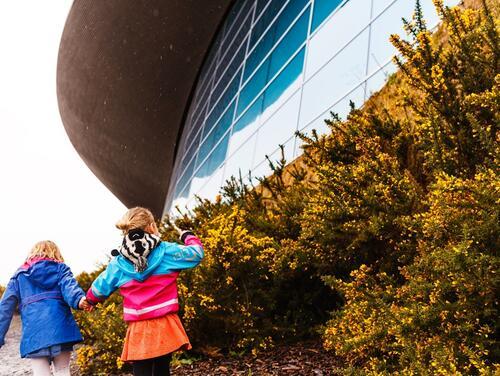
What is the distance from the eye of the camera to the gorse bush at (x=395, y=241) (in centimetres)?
242

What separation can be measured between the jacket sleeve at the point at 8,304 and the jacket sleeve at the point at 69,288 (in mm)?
413

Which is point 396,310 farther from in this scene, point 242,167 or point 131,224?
point 242,167

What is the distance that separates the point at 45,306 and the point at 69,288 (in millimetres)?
240

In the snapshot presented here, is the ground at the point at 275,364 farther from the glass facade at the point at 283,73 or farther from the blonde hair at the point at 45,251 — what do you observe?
the glass facade at the point at 283,73

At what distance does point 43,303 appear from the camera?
4.23 meters

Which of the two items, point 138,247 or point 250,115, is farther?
point 250,115

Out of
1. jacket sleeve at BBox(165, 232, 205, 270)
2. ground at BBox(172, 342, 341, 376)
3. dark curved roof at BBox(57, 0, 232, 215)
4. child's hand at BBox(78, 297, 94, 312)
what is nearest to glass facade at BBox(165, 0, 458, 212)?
dark curved roof at BBox(57, 0, 232, 215)

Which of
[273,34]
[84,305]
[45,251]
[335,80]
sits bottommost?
[84,305]

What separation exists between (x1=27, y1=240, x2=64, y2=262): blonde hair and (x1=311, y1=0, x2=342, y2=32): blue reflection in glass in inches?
218

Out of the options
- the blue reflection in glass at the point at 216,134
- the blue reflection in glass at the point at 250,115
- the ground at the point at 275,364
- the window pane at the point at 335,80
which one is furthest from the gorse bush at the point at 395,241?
the blue reflection in glass at the point at 216,134

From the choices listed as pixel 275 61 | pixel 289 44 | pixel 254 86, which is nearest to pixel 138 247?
pixel 289 44

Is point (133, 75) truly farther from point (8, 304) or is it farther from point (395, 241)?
point (395, 241)

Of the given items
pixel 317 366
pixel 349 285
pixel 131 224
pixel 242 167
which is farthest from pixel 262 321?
pixel 242 167

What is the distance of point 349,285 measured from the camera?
3.41m
